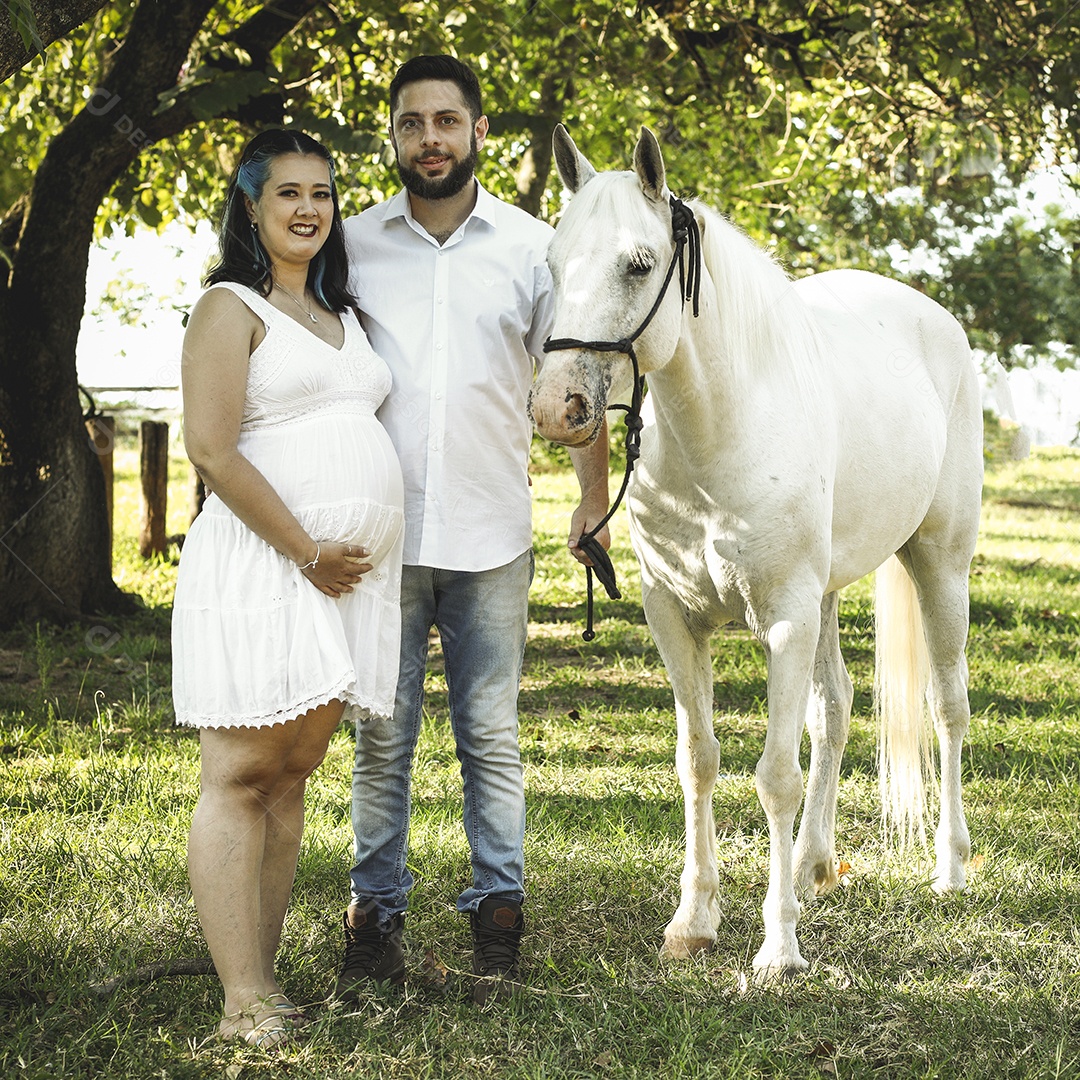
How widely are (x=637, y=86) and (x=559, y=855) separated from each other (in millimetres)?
6069

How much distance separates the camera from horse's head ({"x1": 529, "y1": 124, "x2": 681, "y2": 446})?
99.3 inches

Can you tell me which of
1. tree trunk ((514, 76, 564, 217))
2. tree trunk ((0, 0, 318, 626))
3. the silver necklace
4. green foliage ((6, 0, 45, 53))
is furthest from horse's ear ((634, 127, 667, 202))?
tree trunk ((514, 76, 564, 217))

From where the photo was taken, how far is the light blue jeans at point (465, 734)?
2.98 metres

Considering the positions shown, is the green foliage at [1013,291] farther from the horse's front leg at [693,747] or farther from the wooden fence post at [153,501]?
the horse's front leg at [693,747]

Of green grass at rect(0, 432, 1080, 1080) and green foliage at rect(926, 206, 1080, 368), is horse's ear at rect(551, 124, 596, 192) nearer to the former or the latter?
green grass at rect(0, 432, 1080, 1080)

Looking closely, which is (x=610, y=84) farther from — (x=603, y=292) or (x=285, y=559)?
(x=285, y=559)

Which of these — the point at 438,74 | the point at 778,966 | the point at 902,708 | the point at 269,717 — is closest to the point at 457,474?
the point at 269,717

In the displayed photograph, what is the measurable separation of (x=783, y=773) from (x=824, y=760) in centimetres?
83

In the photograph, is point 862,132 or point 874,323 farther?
point 862,132

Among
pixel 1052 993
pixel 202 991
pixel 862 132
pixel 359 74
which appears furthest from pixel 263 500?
pixel 862 132

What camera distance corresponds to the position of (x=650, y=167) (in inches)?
105

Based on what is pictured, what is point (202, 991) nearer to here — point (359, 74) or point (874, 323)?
point (874, 323)

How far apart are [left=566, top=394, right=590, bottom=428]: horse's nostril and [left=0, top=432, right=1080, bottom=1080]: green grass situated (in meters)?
1.43

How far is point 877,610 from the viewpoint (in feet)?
14.3
